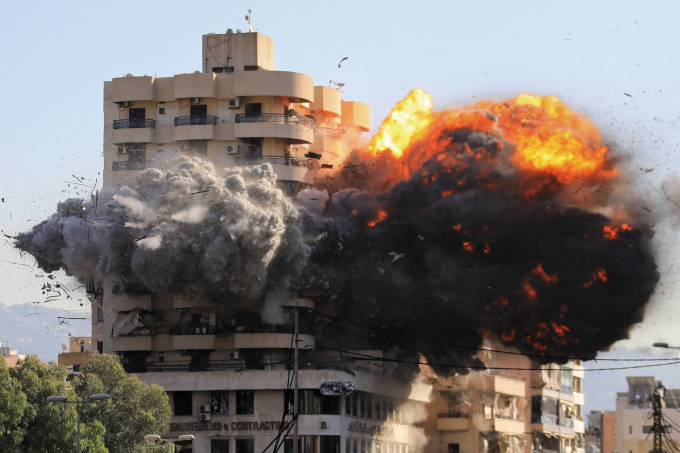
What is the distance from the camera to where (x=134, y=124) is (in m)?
126

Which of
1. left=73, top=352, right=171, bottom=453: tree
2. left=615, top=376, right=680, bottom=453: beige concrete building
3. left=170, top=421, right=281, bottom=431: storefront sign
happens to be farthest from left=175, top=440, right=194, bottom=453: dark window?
left=615, top=376, right=680, bottom=453: beige concrete building

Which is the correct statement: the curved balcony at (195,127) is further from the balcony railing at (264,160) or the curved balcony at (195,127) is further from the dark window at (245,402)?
the dark window at (245,402)

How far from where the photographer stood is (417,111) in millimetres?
119938

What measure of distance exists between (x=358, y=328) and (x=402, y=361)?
5.67 meters

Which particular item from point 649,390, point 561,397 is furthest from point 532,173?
point 649,390

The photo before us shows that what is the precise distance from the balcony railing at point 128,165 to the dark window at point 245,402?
26341 mm

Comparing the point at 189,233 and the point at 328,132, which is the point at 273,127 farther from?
the point at 189,233

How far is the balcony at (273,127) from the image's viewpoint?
122625mm

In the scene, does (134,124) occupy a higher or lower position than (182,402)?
higher

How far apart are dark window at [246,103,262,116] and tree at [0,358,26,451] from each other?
51.9 meters

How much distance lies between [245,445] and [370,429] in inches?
533

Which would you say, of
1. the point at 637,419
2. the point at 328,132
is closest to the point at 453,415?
the point at 328,132

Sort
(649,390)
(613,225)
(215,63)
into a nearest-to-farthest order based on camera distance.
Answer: (613,225) → (215,63) → (649,390)

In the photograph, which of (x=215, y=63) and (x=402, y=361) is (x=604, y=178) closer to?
(x=402, y=361)
